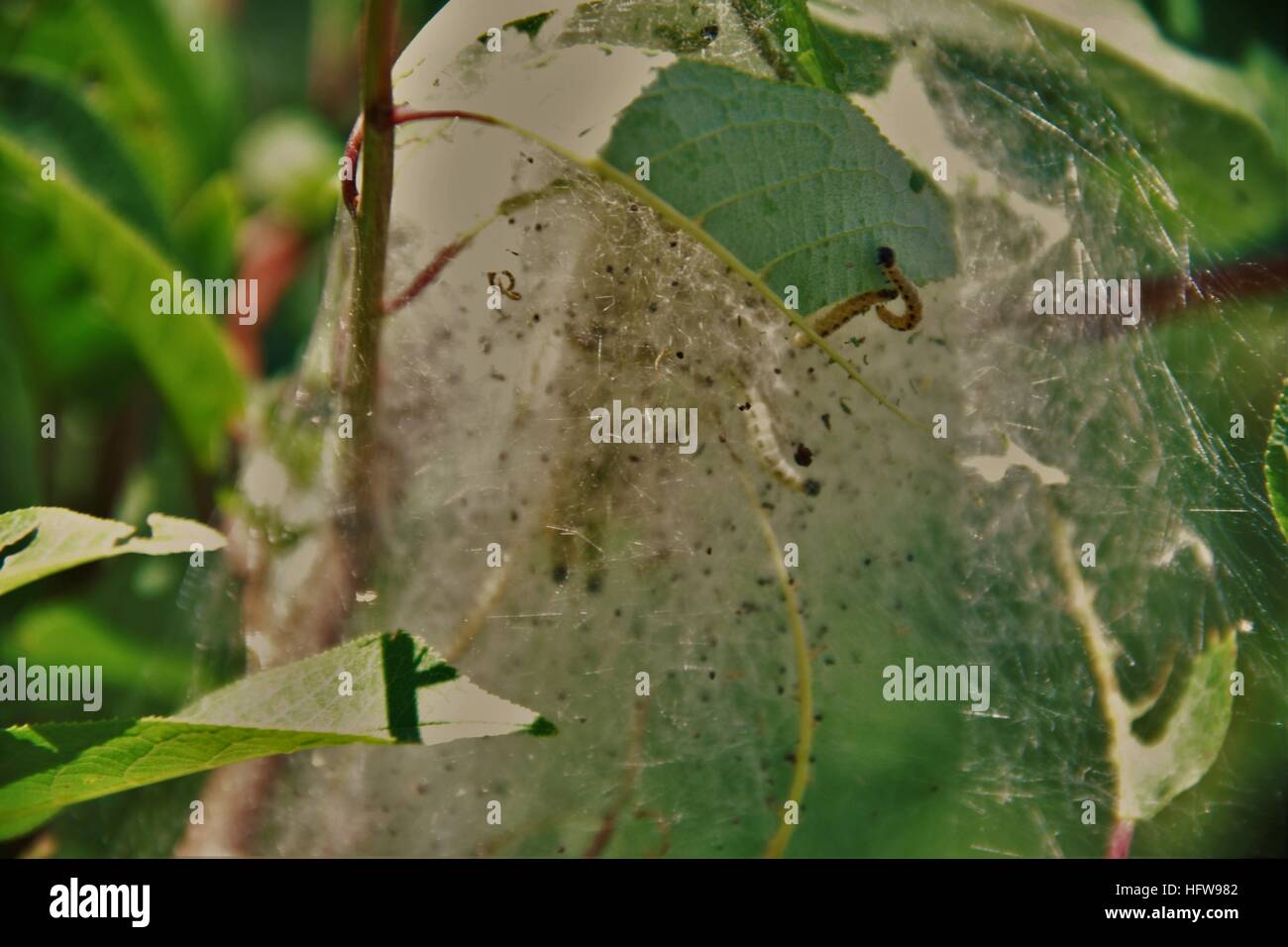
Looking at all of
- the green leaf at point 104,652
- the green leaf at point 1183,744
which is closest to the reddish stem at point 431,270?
the green leaf at point 104,652

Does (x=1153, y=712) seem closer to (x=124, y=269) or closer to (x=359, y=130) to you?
(x=359, y=130)

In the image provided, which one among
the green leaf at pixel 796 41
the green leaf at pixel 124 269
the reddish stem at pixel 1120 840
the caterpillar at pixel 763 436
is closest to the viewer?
the green leaf at pixel 796 41

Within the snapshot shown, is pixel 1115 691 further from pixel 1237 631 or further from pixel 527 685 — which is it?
pixel 527 685

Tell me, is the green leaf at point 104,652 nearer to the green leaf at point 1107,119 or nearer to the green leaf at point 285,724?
the green leaf at point 285,724

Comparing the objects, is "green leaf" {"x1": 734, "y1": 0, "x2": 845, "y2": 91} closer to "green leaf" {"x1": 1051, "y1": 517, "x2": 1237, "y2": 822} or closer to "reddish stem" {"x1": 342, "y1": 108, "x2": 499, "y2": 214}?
"reddish stem" {"x1": 342, "y1": 108, "x2": 499, "y2": 214}

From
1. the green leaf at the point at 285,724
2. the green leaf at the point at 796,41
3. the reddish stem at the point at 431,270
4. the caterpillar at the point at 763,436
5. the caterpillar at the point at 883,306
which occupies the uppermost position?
the green leaf at the point at 796,41

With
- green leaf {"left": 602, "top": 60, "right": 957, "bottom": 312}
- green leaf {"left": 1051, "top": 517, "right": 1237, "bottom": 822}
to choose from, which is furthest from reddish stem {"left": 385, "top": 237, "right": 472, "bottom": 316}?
green leaf {"left": 1051, "top": 517, "right": 1237, "bottom": 822}
